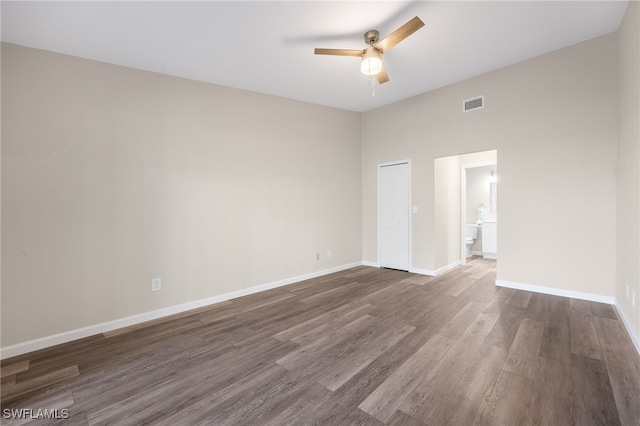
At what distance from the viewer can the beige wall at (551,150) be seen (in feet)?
10.4

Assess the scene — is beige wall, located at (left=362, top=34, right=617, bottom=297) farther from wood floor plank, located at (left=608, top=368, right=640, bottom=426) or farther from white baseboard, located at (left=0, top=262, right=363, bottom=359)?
white baseboard, located at (left=0, top=262, right=363, bottom=359)

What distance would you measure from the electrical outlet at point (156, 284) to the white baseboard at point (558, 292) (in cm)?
459

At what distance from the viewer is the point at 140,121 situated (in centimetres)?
316

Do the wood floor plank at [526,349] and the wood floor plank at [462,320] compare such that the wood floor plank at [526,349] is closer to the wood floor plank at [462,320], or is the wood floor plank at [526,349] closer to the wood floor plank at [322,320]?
the wood floor plank at [462,320]

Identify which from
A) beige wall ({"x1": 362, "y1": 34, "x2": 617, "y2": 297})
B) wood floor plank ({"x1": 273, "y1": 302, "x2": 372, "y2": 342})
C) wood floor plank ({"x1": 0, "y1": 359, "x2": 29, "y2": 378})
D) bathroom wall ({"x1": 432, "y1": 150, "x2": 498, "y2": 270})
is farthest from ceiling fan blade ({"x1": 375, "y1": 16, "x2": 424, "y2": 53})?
wood floor plank ({"x1": 0, "y1": 359, "x2": 29, "y2": 378})

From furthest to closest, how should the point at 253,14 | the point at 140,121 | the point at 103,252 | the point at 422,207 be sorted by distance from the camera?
the point at 422,207 → the point at 140,121 → the point at 103,252 → the point at 253,14

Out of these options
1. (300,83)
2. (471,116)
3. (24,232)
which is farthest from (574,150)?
(24,232)

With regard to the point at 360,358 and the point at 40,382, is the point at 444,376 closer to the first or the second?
the point at 360,358

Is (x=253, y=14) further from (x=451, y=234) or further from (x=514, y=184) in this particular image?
(x=451, y=234)

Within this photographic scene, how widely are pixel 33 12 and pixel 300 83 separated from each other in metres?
2.70

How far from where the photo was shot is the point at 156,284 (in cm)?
326

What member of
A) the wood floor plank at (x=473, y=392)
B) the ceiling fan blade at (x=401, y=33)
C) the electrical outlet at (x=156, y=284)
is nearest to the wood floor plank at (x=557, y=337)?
the wood floor plank at (x=473, y=392)

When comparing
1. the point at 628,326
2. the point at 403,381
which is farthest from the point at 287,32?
the point at 628,326

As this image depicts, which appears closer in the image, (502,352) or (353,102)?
(502,352)
